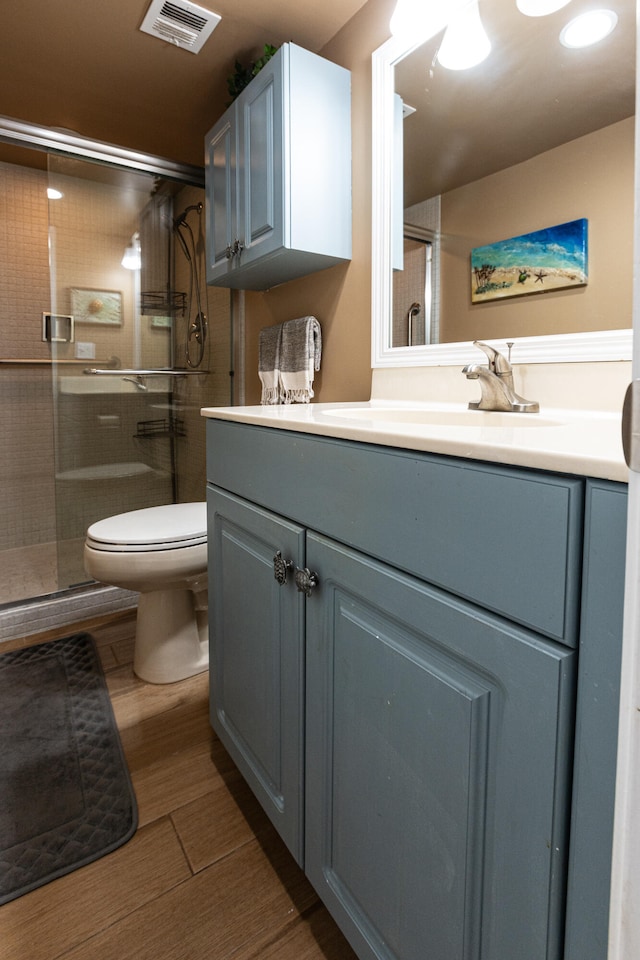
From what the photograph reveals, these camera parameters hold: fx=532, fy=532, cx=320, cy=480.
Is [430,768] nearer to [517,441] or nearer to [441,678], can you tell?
[441,678]

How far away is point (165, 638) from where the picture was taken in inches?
67.0

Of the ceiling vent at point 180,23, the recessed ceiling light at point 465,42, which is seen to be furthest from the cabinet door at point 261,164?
the recessed ceiling light at point 465,42

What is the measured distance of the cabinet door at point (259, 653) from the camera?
0.92m

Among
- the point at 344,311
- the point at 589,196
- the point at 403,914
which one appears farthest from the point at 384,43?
the point at 403,914

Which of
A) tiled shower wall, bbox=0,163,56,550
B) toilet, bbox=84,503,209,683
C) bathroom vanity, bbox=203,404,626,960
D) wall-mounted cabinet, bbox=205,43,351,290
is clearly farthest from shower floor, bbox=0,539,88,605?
bathroom vanity, bbox=203,404,626,960

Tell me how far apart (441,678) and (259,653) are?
0.51 meters

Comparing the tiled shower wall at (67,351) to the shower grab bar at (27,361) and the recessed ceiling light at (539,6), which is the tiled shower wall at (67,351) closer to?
the shower grab bar at (27,361)

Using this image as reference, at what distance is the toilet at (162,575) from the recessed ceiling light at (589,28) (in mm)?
1443

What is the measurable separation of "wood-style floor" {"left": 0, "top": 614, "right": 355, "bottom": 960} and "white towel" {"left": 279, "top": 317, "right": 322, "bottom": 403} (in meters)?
1.17

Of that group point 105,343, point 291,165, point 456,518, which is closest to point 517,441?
point 456,518

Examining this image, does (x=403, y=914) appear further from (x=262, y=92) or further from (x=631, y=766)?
(x=262, y=92)

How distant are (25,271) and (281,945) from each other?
3086 mm

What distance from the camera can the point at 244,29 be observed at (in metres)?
1.67

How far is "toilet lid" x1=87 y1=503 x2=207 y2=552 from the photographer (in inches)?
60.9
